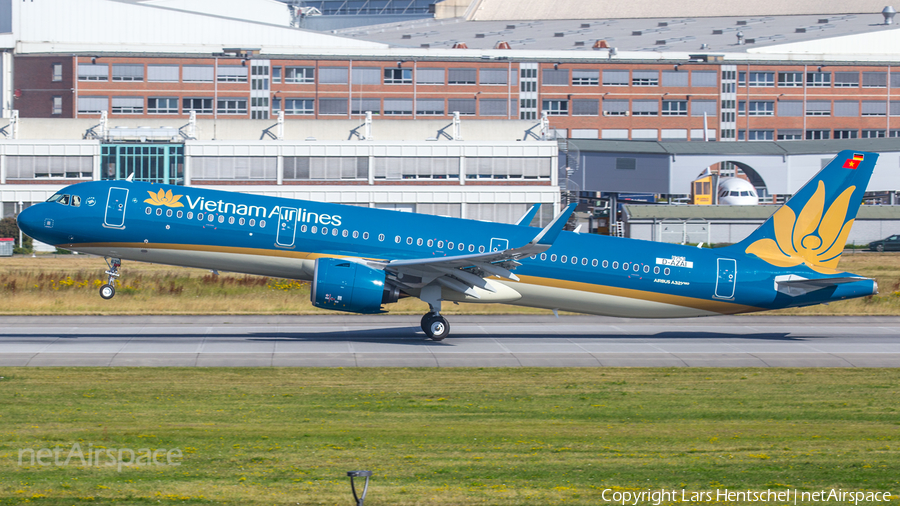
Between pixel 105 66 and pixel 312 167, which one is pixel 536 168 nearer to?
pixel 312 167

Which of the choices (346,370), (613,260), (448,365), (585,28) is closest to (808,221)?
(613,260)

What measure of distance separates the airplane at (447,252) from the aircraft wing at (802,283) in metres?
0.05

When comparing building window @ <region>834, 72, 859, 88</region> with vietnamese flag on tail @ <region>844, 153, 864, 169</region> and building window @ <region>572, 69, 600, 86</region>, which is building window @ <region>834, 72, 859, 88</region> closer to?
building window @ <region>572, 69, 600, 86</region>

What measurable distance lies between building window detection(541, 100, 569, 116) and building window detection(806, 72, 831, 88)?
116ft

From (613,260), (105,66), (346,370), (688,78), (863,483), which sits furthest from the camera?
(688,78)

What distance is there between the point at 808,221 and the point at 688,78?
98.6 m

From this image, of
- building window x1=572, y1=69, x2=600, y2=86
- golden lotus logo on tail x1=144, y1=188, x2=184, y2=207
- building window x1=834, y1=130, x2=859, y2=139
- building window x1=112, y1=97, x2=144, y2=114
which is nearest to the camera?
golden lotus logo on tail x1=144, y1=188, x2=184, y2=207

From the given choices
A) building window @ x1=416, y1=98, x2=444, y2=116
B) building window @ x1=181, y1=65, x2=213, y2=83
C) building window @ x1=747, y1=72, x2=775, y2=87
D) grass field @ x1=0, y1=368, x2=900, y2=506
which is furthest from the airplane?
building window @ x1=747, y1=72, x2=775, y2=87

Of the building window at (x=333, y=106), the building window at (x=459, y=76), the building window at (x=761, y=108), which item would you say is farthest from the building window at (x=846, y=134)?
the building window at (x=333, y=106)

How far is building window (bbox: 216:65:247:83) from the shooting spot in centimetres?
11731

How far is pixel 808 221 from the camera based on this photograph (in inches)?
1344

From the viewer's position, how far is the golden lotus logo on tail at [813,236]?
111 feet

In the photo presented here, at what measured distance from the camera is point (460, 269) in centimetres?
3109

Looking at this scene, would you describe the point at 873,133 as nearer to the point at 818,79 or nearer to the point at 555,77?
the point at 818,79
